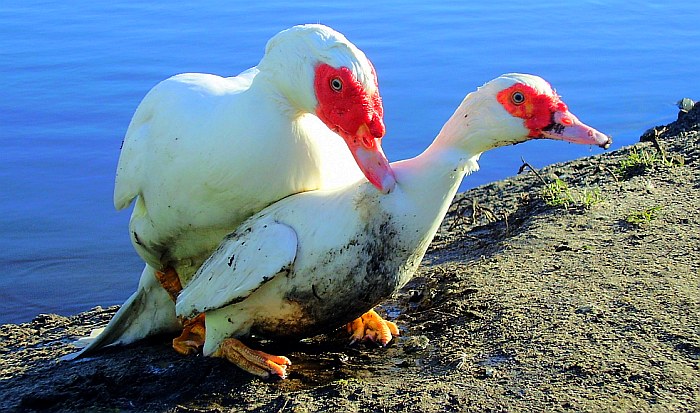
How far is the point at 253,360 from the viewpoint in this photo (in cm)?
382

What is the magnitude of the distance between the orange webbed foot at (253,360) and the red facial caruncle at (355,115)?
764 mm

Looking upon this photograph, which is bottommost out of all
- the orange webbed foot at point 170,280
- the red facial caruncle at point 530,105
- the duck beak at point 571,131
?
the orange webbed foot at point 170,280

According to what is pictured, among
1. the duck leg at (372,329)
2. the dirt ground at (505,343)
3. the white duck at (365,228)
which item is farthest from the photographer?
the duck leg at (372,329)

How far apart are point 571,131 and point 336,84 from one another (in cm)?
85

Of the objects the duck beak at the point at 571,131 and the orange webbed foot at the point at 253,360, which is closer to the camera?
the duck beak at the point at 571,131

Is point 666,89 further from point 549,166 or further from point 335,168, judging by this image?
point 335,168

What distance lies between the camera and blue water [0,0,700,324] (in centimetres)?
644

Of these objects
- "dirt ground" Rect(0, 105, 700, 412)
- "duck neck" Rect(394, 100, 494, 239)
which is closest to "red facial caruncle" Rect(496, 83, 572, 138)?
"duck neck" Rect(394, 100, 494, 239)

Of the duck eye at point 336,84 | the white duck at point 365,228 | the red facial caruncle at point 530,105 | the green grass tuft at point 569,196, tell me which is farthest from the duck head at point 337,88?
the green grass tuft at point 569,196

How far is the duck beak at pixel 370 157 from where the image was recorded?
11.9 feet

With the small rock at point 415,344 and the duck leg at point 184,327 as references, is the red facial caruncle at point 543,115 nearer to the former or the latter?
the small rock at point 415,344

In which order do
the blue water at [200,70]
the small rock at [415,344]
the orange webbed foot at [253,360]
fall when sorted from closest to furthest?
the orange webbed foot at [253,360]
the small rock at [415,344]
the blue water at [200,70]

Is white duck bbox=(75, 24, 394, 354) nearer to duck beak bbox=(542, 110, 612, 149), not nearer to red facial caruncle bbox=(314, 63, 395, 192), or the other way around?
red facial caruncle bbox=(314, 63, 395, 192)

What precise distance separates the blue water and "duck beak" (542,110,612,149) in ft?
10.1
